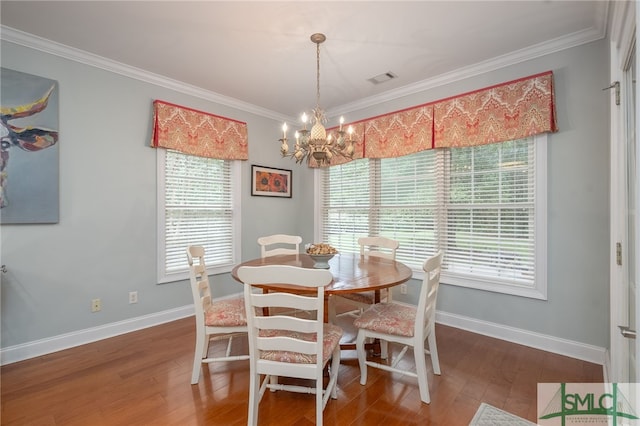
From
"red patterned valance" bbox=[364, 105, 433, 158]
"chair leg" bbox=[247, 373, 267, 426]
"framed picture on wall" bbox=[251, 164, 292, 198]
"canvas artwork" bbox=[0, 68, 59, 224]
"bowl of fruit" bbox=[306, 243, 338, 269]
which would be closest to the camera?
"chair leg" bbox=[247, 373, 267, 426]

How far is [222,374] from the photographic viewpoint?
2217mm

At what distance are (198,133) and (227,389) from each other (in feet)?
9.03

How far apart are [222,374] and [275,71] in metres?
2.89

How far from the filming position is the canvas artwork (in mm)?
2338

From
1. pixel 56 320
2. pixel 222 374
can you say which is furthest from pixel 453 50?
pixel 56 320

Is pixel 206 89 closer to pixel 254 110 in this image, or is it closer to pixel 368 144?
pixel 254 110

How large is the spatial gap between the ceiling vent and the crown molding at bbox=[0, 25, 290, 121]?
168 cm

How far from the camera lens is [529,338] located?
266 cm

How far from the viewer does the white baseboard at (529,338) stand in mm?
2377

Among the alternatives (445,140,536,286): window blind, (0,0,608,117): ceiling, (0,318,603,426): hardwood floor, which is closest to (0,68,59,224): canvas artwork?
(0,0,608,117): ceiling

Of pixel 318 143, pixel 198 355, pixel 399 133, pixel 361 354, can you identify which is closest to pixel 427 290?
pixel 361 354

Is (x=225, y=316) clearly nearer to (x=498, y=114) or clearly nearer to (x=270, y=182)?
(x=270, y=182)

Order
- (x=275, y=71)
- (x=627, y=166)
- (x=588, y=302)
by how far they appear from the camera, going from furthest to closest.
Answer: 1. (x=275, y=71)
2. (x=588, y=302)
3. (x=627, y=166)

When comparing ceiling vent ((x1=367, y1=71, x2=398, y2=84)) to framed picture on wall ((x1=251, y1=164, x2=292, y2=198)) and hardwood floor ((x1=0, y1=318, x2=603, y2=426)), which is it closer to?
framed picture on wall ((x1=251, y1=164, x2=292, y2=198))
